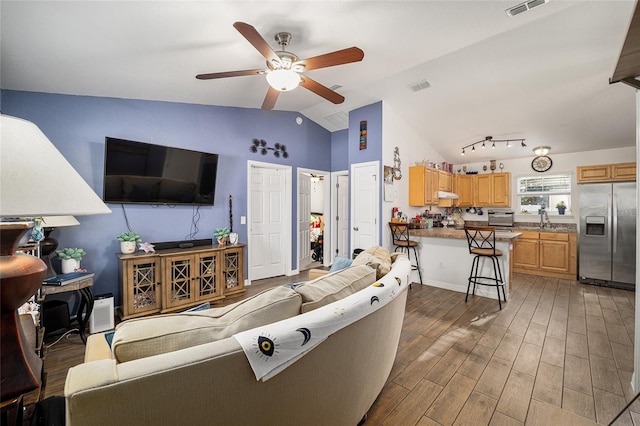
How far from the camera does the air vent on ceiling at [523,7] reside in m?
2.28

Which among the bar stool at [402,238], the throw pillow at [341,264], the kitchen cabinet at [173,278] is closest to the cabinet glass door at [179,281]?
the kitchen cabinet at [173,278]

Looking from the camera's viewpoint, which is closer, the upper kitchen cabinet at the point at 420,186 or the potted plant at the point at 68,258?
the potted plant at the point at 68,258

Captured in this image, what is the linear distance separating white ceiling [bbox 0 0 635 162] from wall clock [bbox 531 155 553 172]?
110 centimetres

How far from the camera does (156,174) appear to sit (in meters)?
3.42

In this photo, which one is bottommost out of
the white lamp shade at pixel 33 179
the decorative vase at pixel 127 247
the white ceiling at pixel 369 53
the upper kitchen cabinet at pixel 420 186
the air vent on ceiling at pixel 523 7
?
the decorative vase at pixel 127 247

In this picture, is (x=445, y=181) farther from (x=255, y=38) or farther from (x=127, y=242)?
(x=127, y=242)

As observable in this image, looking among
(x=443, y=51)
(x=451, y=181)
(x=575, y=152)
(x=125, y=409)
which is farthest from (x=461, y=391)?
(x=575, y=152)

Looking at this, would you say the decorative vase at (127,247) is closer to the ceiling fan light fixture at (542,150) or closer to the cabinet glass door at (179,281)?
the cabinet glass door at (179,281)

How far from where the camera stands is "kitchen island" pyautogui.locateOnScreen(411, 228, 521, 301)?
3.71 m

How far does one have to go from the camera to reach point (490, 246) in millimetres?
3719

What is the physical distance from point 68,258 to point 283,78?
9.60 feet

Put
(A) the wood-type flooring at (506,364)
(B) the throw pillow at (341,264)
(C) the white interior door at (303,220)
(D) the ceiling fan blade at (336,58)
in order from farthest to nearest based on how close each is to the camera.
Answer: (C) the white interior door at (303,220), (B) the throw pillow at (341,264), (D) the ceiling fan blade at (336,58), (A) the wood-type flooring at (506,364)

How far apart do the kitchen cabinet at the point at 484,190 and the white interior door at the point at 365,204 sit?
3040mm

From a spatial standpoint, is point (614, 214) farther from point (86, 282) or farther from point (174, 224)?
point (86, 282)
